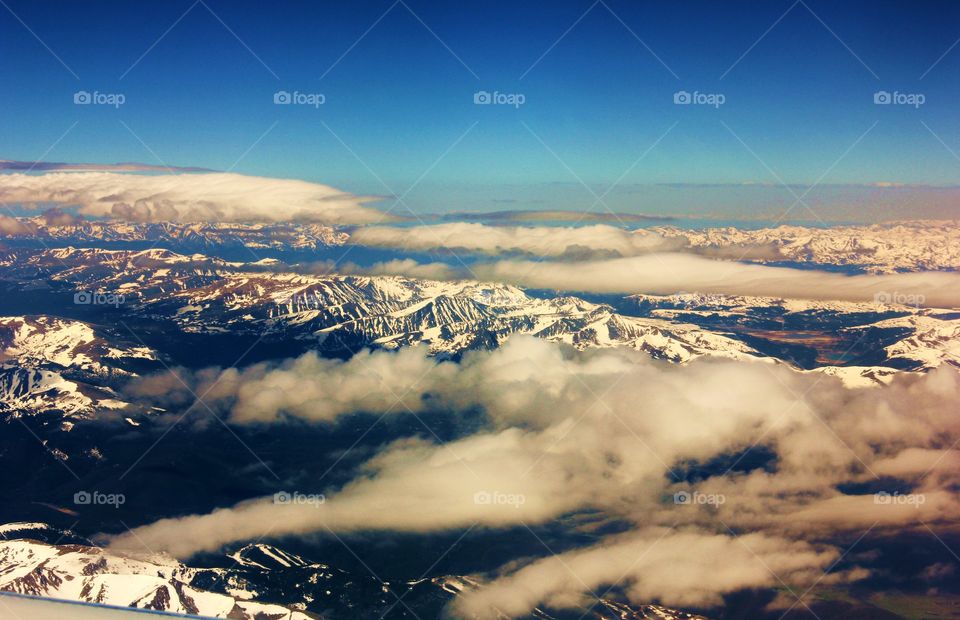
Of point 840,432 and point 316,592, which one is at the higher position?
point 840,432

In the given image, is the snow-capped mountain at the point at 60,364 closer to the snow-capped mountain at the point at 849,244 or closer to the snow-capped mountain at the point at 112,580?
the snow-capped mountain at the point at 112,580

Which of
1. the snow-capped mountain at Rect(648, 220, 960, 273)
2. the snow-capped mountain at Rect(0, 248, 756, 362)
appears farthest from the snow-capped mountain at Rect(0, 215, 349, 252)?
the snow-capped mountain at Rect(648, 220, 960, 273)

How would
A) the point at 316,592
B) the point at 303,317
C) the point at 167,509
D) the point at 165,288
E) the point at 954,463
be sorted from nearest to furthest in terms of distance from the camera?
1. the point at 316,592
2. the point at 167,509
3. the point at 954,463
4. the point at 165,288
5. the point at 303,317

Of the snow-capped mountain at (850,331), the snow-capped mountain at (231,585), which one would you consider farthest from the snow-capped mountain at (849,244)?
the snow-capped mountain at (231,585)

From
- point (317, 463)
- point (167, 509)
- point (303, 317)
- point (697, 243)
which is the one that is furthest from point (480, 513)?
point (697, 243)

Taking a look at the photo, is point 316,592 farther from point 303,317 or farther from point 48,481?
point 303,317

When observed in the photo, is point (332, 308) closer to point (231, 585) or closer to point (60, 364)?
point (60, 364)

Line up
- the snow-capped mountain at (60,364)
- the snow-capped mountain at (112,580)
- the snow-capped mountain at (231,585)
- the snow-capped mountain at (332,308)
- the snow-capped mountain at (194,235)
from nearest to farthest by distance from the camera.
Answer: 1. the snow-capped mountain at (112,580)
2. the snow-capped mountain at (231,585)
3. the snow-capped mountain at (60,364)
4. the snow-capped mountain at (332,308)
5. the snow-capped mountain at (194,235)
